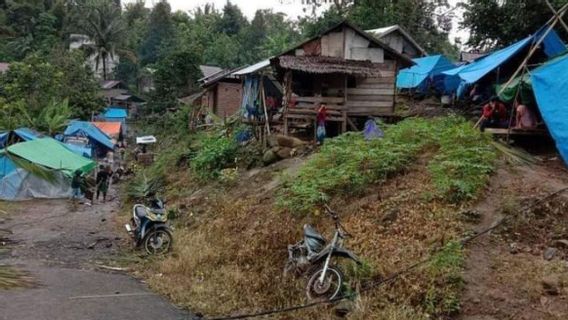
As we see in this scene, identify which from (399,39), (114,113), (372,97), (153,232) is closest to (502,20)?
(372,97)

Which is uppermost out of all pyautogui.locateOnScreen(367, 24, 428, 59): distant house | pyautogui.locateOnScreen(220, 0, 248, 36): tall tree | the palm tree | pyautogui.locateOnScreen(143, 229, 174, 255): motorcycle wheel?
pyautogui.locateOnScreen(220, 0, 248, 36): tall tree

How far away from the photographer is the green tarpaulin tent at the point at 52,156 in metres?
19.2

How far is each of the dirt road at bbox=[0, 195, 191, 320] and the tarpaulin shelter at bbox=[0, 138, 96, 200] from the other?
11.2ft

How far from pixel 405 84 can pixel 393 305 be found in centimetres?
1855

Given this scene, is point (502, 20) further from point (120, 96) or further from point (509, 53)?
point (120, 96)

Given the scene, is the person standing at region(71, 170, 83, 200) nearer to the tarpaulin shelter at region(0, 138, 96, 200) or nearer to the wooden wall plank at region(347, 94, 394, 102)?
the tarpaulin shelter at region(0, 138, 96, 200)

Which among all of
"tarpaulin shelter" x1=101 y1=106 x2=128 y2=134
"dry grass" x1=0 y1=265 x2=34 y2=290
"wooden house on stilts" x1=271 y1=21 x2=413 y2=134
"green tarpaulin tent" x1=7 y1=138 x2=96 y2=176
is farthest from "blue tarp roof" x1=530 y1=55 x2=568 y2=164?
"tarpaulin shelter" x1=101 y1=106 x2=128 y2=134

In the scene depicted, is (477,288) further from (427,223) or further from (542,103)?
(542,103)

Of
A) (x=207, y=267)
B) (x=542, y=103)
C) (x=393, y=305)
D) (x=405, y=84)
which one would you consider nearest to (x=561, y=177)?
(x=542, y=103)

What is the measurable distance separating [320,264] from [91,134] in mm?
25444

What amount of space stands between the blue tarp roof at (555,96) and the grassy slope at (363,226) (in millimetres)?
1257

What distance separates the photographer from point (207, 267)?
870 cm

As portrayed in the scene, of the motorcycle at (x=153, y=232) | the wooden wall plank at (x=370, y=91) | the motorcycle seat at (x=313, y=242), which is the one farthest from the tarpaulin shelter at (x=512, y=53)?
the motorcycle at (x=153, y=232)

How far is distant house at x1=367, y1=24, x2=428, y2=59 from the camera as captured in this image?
84.1 ft
